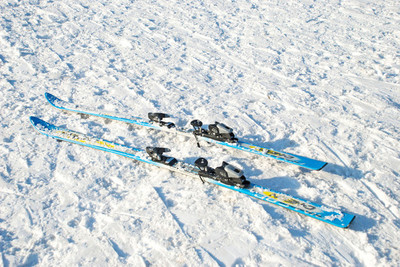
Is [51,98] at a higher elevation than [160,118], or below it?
below

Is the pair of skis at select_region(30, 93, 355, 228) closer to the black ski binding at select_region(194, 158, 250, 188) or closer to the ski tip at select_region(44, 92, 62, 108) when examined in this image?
the black ski binding at select_region(194, 158, 250, 188)

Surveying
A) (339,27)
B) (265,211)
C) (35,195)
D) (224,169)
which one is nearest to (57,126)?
(35,195)

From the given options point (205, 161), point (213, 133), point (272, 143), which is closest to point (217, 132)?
point (213, 133)

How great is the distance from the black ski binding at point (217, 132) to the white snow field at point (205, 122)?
212mm

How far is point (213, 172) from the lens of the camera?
4250 millimetres

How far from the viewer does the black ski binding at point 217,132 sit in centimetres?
484

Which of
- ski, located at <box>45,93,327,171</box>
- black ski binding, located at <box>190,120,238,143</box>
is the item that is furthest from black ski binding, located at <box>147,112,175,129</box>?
black ski binding, located at <box>190,120,238,143</box>

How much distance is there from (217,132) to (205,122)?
719 mm

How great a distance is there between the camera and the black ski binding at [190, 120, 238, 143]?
4.84m

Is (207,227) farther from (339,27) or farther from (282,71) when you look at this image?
(339,27)

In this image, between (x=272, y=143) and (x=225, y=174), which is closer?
(x=225, y=174)

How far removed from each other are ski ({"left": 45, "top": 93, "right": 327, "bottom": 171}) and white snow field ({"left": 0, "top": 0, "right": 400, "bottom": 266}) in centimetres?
14

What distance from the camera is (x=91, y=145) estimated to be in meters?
4.98

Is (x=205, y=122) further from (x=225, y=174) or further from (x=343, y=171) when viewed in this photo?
(x=343, y=171)
